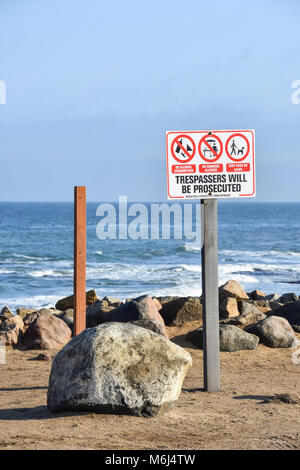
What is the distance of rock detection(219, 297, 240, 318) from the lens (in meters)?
12.2

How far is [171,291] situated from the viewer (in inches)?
966

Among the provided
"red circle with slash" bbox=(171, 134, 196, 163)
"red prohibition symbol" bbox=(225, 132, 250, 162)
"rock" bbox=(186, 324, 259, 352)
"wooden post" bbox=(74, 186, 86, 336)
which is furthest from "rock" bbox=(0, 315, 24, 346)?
"red prohibition symbol" bbox=(225, 132, 250, 162)

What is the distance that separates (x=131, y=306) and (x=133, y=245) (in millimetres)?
35177

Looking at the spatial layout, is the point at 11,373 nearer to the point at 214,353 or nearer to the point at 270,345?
the point at 214,353

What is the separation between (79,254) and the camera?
922cm

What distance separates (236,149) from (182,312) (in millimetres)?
4776

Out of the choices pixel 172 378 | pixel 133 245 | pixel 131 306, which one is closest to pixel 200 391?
pixel 172 378

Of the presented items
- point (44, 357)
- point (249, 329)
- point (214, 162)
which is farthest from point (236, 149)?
point (44, 357)

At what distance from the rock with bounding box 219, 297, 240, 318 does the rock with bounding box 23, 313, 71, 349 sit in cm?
292

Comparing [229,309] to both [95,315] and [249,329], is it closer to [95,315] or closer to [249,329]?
[249,329]

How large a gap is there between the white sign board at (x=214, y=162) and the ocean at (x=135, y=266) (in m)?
14.5

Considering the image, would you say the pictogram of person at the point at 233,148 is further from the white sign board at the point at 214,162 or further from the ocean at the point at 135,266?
the ocean at the point at 135,266

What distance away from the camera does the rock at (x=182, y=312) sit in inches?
461
